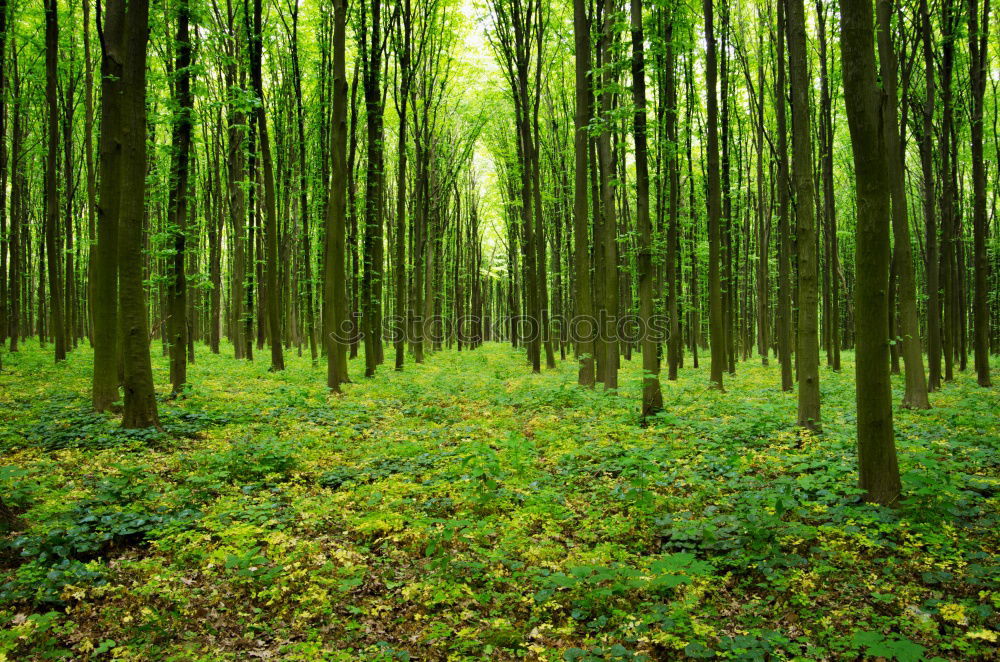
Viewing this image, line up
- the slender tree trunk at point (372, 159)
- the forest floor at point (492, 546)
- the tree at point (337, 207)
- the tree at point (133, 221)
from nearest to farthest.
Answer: the forest floor at point (492, 546)
the tree at point (133, 221)
the tree at point (337, 207)
the slender tree trunk at point (372, 159)

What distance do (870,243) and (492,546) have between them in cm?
458

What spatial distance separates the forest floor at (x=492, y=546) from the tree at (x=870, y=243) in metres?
0.43

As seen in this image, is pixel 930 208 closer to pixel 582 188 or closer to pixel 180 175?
pixel 582 188

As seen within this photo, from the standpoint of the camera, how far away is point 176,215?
11.2 m

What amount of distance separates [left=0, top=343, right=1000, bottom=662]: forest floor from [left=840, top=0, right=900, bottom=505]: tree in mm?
430

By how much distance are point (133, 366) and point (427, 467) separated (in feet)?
16.3

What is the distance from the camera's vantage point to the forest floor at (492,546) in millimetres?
3543

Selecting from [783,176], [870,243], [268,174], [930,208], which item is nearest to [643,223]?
[870,243]

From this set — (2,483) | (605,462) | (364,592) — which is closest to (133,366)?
(2,483)

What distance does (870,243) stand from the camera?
4934 mm

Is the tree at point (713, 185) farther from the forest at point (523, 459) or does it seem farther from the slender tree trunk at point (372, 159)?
the slender tree trunk at point (372, 159)

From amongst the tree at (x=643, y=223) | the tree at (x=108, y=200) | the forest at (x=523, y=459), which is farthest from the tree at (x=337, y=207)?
the tree at (x=643, y=223)

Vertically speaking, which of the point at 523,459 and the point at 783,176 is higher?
the point at 783,176

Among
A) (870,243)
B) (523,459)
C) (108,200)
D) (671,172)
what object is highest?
(671,172)
